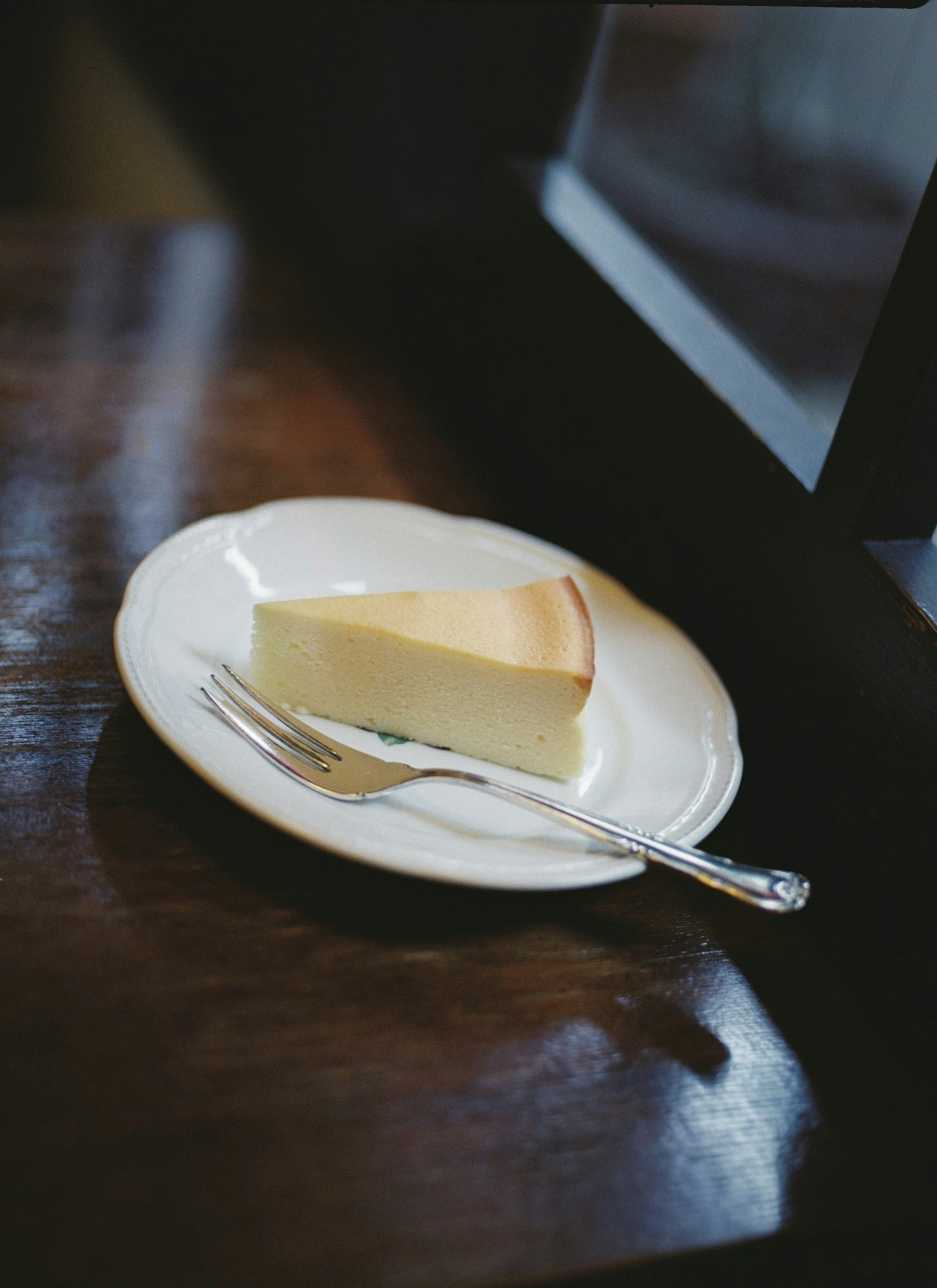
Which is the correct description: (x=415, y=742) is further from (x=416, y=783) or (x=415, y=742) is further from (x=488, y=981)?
(x=488, y=981)

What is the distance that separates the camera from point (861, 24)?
1.22 metres

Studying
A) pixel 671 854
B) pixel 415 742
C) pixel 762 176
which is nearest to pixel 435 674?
pixel 415 742

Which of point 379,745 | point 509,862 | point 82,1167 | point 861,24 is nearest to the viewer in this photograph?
point 82,1167

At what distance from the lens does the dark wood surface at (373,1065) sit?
450 millimetres

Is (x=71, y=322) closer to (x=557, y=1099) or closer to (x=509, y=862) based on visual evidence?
(x=509, y=862)

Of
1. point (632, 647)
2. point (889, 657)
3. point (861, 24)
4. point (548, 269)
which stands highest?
point (861, 24)

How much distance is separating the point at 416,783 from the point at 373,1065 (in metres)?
0.19

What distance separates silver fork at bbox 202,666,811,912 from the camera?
22.5 inches

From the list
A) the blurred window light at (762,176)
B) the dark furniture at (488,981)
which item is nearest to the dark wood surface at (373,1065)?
the dark furniture at (488,981)

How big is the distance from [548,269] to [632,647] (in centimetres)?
52

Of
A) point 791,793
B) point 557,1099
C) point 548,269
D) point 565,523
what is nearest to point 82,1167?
point 557,1099

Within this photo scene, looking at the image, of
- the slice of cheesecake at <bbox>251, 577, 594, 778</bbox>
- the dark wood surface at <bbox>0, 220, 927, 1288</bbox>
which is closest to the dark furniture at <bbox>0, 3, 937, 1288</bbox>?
the dark wood surface at <bbox>0, 220, 927, 1288</bbox>

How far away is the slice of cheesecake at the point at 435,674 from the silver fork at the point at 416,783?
0.12 feet

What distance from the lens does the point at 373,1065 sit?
51 cm
